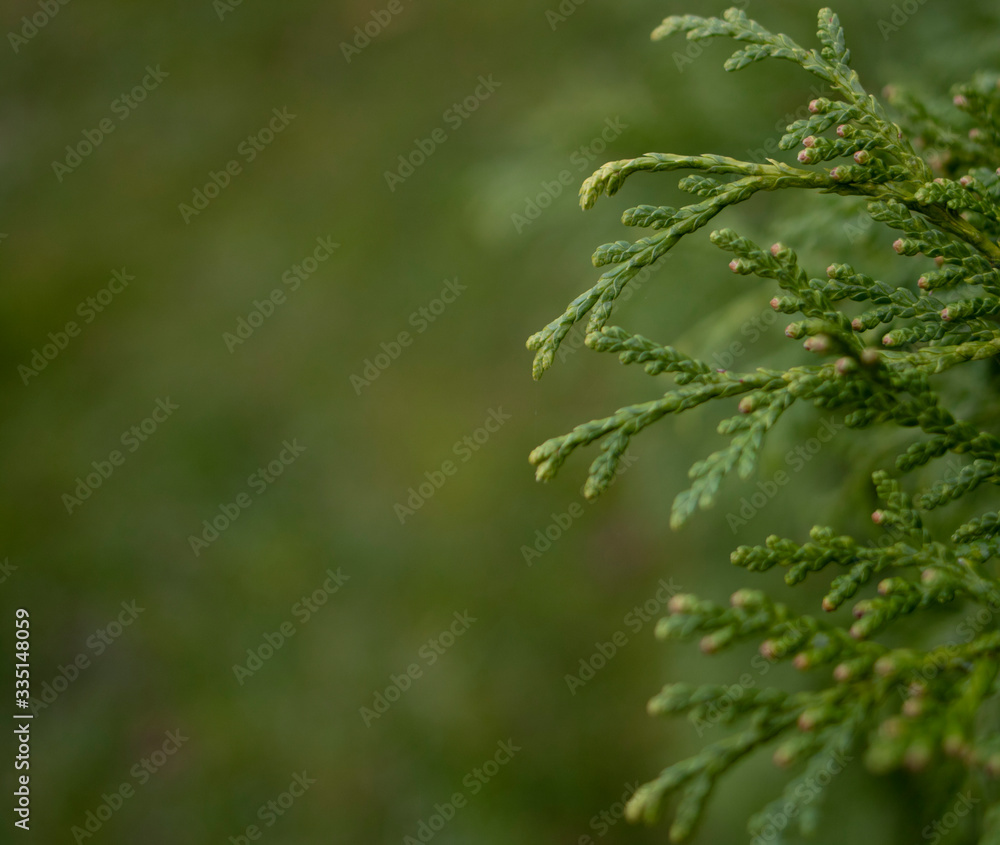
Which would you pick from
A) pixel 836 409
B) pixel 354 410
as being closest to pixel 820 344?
pixel 836 409

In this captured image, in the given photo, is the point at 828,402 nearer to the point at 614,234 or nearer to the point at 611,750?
the point at 614,234

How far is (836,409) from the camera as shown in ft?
5.54

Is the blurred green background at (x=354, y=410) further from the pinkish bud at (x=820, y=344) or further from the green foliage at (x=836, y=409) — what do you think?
the pinkish bud at (x=820, y=344)

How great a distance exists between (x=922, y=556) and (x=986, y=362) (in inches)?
29.3

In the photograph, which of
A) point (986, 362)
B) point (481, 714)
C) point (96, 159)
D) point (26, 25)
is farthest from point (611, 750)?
point (26, 25)

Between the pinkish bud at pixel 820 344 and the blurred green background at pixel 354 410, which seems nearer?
the pinkish bud at pixel 820 344

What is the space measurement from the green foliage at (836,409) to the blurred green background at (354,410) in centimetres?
118

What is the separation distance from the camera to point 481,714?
5.48 m

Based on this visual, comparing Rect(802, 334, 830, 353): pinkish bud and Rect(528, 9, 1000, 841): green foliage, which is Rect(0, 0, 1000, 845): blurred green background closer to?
Rect(528, 9, 1000, 841): green foliage

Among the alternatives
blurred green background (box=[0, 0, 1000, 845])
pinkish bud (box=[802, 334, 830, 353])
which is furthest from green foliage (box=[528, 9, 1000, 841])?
blurred green background (box=[0, 0, 1000, 845])

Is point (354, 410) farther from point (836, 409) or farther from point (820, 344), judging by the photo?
point (820, 344)

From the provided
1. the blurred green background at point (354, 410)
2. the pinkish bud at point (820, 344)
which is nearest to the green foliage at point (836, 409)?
the pinkish bud at point (820, 344)

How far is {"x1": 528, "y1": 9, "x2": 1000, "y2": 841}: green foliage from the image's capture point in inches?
56.6

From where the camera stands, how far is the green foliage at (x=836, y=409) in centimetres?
144
